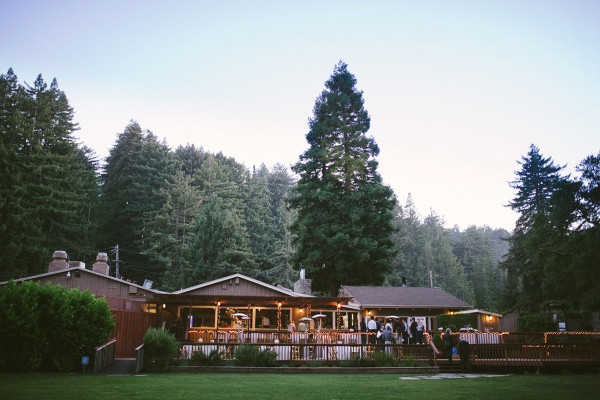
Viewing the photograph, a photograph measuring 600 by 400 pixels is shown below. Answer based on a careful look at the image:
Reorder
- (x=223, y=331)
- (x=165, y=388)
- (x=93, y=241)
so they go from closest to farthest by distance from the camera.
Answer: (x=165, y=388) < (x=223, y=331) < (x=93, y=241)

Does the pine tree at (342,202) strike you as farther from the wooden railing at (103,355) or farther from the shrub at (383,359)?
the wooden railing at (103,355)

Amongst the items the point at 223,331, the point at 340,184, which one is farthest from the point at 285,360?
the point at 340,184

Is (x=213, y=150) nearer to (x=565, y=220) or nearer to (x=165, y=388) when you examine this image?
(x=565, y=220)

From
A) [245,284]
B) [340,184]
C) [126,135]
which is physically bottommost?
[245,284]

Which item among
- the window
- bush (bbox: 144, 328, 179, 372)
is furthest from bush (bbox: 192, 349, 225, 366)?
the window

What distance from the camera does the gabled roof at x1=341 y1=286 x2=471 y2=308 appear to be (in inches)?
1283

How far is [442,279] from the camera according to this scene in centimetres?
6994

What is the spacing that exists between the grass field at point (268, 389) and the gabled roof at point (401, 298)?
60.9ft

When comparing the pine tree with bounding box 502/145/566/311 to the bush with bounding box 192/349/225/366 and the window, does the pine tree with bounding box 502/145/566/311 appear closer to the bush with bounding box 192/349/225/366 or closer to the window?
the window

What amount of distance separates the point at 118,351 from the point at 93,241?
33.3m

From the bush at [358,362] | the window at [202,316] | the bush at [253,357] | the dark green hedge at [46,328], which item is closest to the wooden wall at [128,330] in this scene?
the dark green hedge at [46,328]

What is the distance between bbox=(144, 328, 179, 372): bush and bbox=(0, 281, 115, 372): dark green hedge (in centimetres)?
164

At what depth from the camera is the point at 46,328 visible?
1555 centimetres

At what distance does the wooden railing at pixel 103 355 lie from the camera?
16.0m
